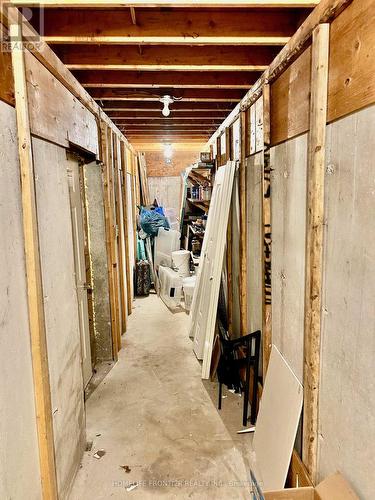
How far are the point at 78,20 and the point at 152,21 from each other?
432 mm

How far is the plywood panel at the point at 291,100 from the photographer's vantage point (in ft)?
5.48

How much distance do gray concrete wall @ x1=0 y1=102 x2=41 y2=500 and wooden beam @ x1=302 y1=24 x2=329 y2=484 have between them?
1.30 meters

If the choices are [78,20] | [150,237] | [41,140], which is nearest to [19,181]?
[41,140]

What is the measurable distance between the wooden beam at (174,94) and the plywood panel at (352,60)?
6.54ft

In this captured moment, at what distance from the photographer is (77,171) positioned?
10.2 feet

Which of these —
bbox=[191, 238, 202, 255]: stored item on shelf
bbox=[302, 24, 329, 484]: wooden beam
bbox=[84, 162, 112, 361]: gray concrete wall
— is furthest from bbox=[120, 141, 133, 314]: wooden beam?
bbox=[302, 24, 329, 484]: wooden beam

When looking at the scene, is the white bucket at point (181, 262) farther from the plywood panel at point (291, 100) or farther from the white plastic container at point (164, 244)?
the plywood panel at point (291, 100)

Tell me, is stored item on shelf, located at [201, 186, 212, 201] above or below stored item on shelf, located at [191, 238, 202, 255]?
above

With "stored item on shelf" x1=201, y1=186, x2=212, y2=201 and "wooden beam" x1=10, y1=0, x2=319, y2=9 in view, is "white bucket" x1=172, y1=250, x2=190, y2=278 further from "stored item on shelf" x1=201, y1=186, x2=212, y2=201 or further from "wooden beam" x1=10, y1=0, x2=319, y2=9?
"wooden beam" x1=10, y1=0, x2=319, y2=9

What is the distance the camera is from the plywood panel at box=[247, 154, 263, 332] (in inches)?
101

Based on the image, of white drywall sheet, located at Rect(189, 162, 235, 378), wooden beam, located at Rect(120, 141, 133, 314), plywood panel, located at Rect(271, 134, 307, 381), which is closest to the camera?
plywood panel, located at Rect(271, 134, 307, 381)

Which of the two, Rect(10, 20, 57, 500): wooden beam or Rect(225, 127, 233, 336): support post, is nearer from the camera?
Rect(10, 20, 57, 500): wooden beam

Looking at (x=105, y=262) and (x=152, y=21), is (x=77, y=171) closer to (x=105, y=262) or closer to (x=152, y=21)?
(x=105, y=262)

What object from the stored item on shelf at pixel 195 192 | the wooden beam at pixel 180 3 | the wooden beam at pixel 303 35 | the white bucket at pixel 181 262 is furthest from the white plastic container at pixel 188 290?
the wooden beam at pixel 180 3
